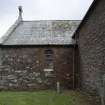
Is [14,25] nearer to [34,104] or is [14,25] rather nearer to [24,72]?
[24,72]

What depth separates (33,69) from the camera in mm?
22922

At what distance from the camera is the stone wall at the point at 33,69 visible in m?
22.7

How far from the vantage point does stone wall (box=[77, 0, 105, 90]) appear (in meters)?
15.1

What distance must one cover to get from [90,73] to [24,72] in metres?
6.87

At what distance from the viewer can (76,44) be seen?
74.3 ft

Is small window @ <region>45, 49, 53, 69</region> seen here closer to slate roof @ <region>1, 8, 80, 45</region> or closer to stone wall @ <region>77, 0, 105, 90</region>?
slate roof @ <region>1, 8, 80, 45</region>

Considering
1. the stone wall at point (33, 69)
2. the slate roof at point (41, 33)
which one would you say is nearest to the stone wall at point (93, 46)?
the stone wall at point (33, 69)

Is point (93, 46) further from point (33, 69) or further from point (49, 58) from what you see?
point (33, 69)

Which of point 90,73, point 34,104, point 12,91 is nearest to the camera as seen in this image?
point 34,104

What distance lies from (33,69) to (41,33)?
3.47m

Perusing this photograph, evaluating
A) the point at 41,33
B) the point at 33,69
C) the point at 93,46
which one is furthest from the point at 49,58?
the point at 93,46

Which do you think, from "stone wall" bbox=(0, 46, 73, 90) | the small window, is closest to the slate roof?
"stone wall" bbox=(0, 46, 73, 90)

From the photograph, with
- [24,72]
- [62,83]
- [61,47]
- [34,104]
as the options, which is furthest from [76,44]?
[34,104]

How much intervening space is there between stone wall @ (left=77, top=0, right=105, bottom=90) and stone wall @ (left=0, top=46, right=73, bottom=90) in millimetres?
2067
